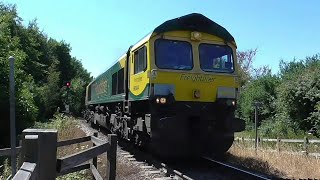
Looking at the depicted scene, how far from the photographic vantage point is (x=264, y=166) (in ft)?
36.0

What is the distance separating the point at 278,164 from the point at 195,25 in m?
4.15

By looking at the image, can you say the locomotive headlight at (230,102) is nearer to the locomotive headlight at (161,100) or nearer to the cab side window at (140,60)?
the locomotive headlight at (161,100)

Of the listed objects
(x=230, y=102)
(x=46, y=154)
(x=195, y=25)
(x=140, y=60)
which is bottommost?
(x=46, y=154)

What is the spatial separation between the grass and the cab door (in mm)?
3123

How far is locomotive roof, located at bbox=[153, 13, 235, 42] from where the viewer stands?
1116cm

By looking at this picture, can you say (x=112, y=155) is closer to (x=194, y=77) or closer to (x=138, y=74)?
(x=194, y=77)

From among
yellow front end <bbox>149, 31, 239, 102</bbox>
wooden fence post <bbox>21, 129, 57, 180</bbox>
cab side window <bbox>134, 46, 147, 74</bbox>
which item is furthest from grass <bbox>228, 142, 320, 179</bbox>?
wooden fence post <bbox>21, 129, 57, 180</bbox>

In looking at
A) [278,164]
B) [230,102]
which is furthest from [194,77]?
[278,164]

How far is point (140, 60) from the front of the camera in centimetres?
1181

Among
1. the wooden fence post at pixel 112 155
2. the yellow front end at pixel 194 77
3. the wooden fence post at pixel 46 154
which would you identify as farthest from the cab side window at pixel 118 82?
the wooden fence post at pixel 46 154

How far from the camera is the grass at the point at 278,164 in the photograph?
10.1 m

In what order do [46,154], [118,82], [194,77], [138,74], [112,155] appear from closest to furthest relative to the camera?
[46,154] → [112,155] → [194,77] → [138,74] → [118,82]

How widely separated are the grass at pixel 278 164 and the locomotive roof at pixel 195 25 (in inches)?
129

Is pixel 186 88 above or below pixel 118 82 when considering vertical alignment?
below
